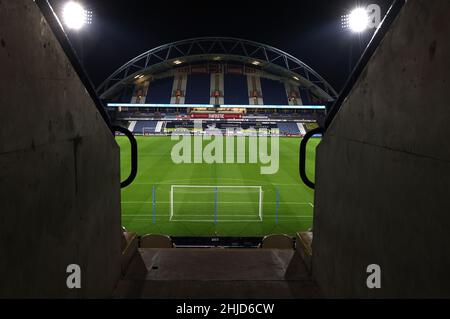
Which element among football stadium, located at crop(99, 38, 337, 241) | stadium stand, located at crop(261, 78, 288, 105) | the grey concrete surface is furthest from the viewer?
stadium stand, located at crop(261, 78, 288, 105)

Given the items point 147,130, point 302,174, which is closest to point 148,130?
point 147,130

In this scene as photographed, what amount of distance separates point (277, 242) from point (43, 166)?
5369 millimetres

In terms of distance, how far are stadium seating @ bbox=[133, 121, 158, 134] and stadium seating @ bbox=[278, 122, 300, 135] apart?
20.2m

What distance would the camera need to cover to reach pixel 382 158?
223 cm

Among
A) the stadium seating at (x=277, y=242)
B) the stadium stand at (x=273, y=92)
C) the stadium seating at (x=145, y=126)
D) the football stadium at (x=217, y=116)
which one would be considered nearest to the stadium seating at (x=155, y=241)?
the stadium seating at (x=277, y=242)

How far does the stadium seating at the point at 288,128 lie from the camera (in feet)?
183

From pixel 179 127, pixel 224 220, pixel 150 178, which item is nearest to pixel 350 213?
pixel 224 220

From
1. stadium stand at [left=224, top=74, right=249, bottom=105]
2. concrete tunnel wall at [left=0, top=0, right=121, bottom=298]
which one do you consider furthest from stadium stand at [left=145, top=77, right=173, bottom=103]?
concrete tunnel wall at [left=0, top=0, right=121, bottom=298]

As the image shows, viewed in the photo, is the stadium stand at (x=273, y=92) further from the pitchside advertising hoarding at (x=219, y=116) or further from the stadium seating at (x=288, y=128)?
the pitchside advertising hoarding at (x=219, y=116)

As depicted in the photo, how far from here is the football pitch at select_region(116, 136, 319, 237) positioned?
440 inches

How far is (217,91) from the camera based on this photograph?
204 feet

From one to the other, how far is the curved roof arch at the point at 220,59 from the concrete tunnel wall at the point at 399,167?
163 ft

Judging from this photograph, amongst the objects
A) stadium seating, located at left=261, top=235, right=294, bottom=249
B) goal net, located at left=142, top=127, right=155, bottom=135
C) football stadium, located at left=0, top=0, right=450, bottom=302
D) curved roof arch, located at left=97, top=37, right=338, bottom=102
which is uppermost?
curved roof arch, located at left=97, top=37, right=338, bottom=102

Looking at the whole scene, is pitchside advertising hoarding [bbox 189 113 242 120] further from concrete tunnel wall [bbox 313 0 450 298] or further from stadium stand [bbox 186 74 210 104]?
concrete tunnel wall [bbox 313 0 450 298]
